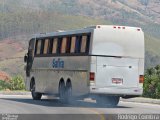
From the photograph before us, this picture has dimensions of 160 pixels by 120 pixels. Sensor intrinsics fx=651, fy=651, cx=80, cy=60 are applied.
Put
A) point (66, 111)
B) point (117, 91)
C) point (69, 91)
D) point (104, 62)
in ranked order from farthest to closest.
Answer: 1. point (69, 91)
2. point (117, 91)
3. point (104, 62)
4. point (66, 111)

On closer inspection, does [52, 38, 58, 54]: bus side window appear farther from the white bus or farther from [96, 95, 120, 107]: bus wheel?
[96, 95, 120, 107]: bus wheel

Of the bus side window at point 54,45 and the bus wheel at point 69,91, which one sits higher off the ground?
the bus side window at point 54,45

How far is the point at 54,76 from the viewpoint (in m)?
32.1

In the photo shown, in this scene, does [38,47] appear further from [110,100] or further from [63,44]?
[110,100]

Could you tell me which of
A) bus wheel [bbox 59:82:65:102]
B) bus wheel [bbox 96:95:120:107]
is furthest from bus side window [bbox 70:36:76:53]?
bus wheel [bbox 96:95:120:107]

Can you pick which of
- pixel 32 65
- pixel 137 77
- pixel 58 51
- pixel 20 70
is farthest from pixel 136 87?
pixel 20 70

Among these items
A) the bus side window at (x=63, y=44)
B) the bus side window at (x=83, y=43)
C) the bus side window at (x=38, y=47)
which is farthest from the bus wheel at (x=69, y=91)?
the bus side window at (x=38, y=47)

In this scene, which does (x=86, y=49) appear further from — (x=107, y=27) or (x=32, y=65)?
(x=32, y=65)

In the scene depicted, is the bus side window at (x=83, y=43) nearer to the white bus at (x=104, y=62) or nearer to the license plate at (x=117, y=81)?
the white bus at (x=104, y=62)

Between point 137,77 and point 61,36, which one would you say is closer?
point 137,77

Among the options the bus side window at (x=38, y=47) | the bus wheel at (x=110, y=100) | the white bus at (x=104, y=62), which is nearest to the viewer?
the white bus at (x=104, y=62)

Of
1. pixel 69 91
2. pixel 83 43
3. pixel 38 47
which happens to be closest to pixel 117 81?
pixel 83 43

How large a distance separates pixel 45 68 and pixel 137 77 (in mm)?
6506

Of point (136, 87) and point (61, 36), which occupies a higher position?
point (61, 36)
